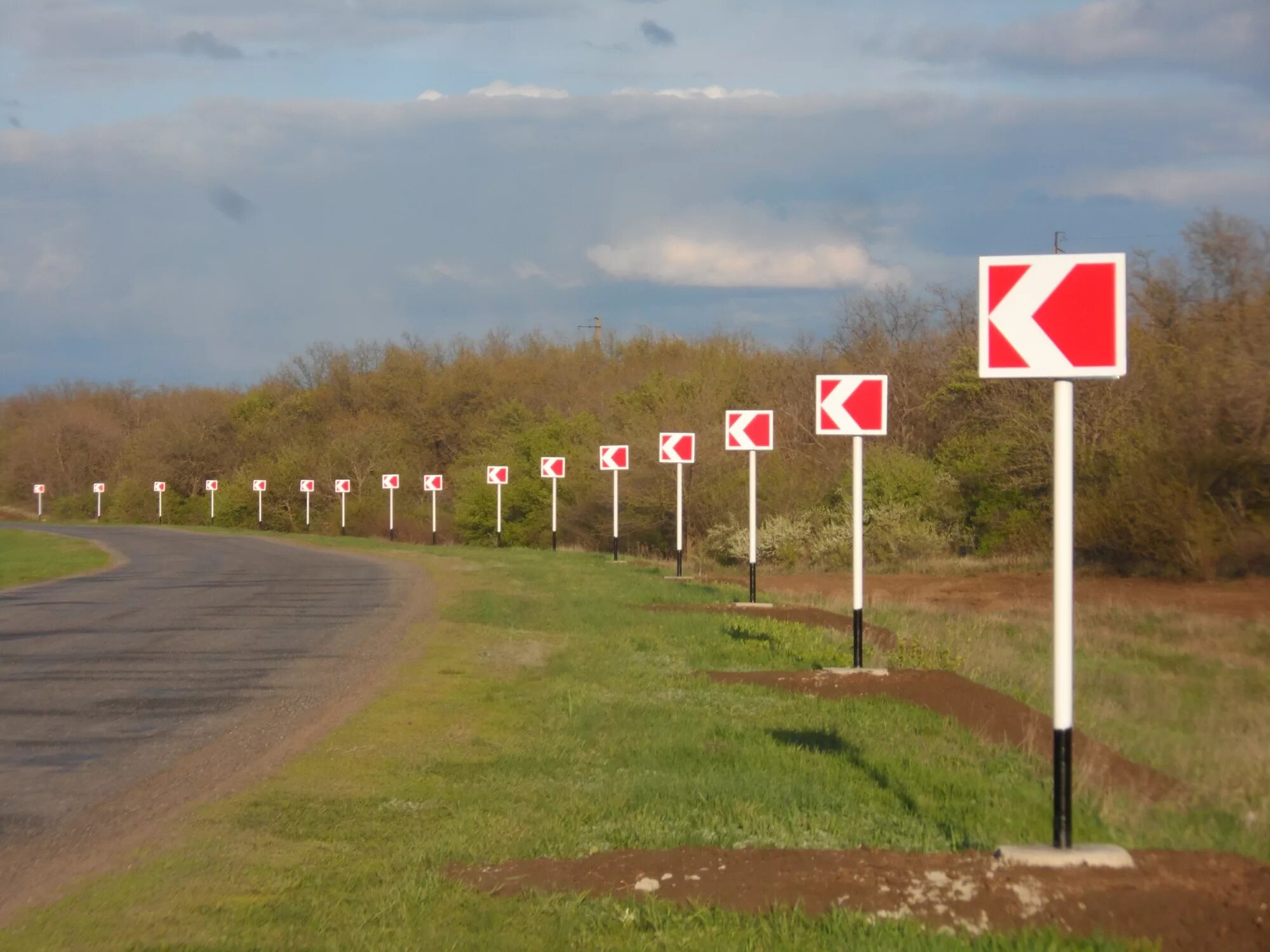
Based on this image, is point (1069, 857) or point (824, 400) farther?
point (824, 400)

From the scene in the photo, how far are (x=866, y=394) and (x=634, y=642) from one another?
4.66 metres

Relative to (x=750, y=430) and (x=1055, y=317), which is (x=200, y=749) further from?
(x=750, y=430)

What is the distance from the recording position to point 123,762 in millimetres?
9711

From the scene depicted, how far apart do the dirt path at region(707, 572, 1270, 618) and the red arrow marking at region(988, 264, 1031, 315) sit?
1895cm

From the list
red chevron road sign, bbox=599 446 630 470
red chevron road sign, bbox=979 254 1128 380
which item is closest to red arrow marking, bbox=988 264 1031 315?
red chevron road sign, bbox=979 254 1128 380

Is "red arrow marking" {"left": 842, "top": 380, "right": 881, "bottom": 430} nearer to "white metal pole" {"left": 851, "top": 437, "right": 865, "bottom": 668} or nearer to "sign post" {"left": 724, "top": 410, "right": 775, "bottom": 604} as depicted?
"white metal pole" {"left": 851, "top": 437, "right": 865, "bottom": 668}

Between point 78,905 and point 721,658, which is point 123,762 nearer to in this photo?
point 78,905

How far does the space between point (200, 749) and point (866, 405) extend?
729cm

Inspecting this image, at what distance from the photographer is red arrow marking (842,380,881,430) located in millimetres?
13766

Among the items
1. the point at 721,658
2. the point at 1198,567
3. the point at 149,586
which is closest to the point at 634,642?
the point at 721,658

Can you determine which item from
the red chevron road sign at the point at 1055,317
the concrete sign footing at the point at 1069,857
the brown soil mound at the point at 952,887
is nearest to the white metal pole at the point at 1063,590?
the red chevron road sign at the point at 1055,317

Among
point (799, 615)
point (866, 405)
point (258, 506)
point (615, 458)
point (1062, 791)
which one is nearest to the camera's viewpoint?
point (1062, 791)

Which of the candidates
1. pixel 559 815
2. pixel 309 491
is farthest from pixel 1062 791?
pixel 309 491

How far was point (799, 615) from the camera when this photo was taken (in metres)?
19.5
